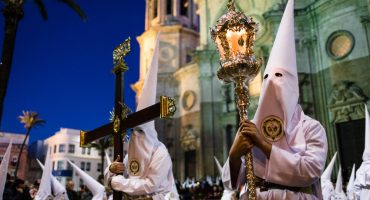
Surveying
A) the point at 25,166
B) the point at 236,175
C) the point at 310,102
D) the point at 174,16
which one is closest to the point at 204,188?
the point at 310,102

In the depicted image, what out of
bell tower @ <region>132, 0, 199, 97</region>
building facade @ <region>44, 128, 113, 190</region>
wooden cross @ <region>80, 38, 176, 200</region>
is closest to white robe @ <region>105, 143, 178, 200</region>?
wooden cross @ <region>80, 38, 176, 200</region>

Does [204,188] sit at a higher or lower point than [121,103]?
lower

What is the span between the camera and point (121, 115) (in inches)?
217

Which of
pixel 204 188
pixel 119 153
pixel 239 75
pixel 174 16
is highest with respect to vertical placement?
pixel 174 16

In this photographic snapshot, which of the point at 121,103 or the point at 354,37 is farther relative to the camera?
the point at 354,37

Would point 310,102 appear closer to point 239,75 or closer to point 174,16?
point 239,75

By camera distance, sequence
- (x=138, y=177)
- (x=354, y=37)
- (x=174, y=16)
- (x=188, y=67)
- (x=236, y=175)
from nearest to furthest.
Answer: (x=236, y=175)
(x=138, y=177)
(x=354, y=37)
(x=188, y=67)
(x=174, y=16)

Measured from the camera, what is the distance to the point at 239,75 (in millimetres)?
3439

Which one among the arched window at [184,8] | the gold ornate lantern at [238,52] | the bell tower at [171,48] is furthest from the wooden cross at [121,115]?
the arched window at [184,8]

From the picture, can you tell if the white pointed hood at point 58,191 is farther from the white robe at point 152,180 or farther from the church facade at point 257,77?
the church facade at point 257,77

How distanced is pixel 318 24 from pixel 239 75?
20787 millimetres

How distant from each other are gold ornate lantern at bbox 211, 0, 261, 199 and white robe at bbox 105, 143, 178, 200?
191cm

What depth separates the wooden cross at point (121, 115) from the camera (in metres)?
4.34

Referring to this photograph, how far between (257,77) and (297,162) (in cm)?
2403
